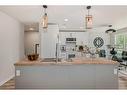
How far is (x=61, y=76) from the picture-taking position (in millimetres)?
4348

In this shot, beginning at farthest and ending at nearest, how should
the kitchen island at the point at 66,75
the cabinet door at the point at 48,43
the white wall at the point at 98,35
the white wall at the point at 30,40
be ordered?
the white wall at the point at 98,35, the white wall at the point at 30,40, the cabinet door at the point at 48,43, the kitchen island at the point at 66,75

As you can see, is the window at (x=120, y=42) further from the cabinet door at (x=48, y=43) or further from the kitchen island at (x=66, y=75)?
the kitchen island at (x=66, y=75)

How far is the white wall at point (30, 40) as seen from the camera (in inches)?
413

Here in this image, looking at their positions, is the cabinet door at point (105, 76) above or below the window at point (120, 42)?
below

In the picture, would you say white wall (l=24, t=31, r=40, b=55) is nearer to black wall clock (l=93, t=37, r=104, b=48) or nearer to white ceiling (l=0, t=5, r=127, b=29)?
black wall clock (l=93, t=37, r=104, b=48)

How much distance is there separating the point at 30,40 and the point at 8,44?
409 cm

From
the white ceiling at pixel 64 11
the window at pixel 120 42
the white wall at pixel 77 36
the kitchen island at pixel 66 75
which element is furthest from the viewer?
the white wall at pixel 77 36

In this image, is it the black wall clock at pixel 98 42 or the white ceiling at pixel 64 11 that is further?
the black wall clock at pixel 98 42

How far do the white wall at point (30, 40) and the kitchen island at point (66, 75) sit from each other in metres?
6.23

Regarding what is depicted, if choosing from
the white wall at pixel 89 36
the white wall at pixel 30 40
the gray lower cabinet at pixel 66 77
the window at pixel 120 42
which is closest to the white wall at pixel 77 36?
the white wall at pixel 89 36

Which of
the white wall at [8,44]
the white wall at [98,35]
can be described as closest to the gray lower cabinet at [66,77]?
the white wall at [8,44]

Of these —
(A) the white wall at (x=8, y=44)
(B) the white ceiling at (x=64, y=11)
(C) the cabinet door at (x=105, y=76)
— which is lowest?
(C) the cabinet door at (x=105, y=76)

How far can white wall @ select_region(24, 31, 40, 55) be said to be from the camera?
413 inches
